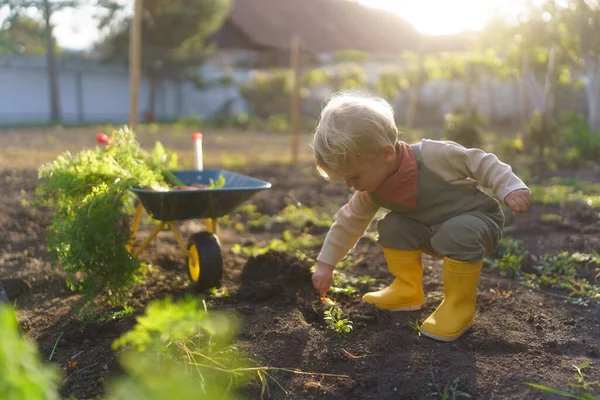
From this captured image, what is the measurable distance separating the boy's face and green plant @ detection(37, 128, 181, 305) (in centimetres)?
112

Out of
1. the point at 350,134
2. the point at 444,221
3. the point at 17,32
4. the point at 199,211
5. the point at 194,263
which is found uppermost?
the point at 17,32

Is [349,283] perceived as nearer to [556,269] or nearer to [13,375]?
[556,269]

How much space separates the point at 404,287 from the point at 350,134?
0.87m

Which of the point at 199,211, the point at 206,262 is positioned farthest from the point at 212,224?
the point at 206,262

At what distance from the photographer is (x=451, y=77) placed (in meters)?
19.2

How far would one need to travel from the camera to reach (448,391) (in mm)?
2004

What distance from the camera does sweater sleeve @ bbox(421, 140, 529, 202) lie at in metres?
2.45

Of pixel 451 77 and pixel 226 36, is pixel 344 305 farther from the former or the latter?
pixel 226 36

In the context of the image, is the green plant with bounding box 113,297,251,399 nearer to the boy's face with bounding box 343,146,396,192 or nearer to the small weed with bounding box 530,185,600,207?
the boy's face with bounding box 343,146,396,192

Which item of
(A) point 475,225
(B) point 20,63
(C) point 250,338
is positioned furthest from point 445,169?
(B) point 20,63

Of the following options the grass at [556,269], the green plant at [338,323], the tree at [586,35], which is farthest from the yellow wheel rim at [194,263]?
the tree at [586,35]

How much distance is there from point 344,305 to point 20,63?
70.7 feet

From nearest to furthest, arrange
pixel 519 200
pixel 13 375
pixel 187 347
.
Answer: pixel 13 375 → pixel 187 347 → pixel 519 200

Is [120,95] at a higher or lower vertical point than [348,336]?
higher
